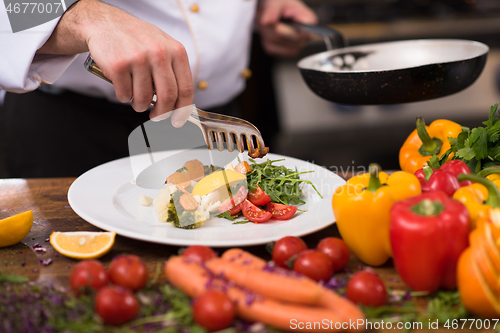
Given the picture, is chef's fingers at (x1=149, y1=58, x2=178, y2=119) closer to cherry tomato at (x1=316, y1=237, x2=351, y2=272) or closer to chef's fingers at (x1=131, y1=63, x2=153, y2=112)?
chef's fingers at (x1=131, y1=63, x2=153, y2=112)

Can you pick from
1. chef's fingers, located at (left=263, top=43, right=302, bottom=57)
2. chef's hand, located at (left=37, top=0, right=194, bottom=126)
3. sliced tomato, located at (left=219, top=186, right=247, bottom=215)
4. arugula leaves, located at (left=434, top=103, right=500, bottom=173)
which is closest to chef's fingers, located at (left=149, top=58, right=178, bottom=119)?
chef's hand, located at (left=37, top=0, right=194, bottom=126)

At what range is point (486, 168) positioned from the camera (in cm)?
99

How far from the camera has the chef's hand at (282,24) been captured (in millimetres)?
1943

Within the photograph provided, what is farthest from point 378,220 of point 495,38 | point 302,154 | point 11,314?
point 495,38

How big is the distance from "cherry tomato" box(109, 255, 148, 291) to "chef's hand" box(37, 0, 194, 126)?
1.51 ft

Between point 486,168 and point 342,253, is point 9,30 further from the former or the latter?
point 486,168

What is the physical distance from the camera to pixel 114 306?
0.67 meters

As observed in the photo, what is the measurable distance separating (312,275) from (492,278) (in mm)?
308

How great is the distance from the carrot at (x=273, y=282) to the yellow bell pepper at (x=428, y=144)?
0.79 metres

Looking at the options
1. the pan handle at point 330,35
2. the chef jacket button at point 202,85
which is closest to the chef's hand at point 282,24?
the pan handle at point 330,35

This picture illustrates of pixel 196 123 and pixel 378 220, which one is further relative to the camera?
→ pixel 196 123

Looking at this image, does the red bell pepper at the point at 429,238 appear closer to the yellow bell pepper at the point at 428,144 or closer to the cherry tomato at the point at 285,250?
the cherry tomato at the point at 285,250

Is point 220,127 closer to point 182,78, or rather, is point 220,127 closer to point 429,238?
point 182,78

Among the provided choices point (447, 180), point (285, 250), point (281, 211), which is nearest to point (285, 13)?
point (281, 211)
